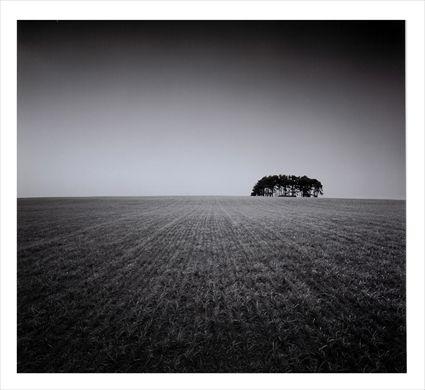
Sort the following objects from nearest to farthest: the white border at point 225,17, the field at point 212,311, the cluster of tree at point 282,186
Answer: the field at point 212,311, the white border at point 225,17, the cluster of tree at point 282,186

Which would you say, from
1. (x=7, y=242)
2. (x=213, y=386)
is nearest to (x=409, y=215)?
(x=213, y=386)

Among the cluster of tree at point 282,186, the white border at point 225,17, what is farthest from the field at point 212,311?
the cluster of tree at point 282,186

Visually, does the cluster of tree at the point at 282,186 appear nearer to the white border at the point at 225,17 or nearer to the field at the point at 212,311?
the field at the point at 212,311

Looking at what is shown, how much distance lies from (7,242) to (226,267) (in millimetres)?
Answer: 5630

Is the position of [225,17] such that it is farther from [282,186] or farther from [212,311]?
[282,186]

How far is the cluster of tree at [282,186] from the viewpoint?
14.7 m

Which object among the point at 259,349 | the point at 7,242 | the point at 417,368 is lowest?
the point at 417,368

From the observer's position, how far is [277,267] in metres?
8.05

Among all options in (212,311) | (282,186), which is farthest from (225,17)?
(282,186)

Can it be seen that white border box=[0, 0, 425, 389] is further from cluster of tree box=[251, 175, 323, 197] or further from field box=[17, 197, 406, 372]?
cluster of tree box=[251, 175, 323, 197]

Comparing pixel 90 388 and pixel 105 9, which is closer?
pixel 90 388

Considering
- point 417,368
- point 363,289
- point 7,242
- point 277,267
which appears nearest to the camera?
→ point 417,368

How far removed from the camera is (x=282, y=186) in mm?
18531

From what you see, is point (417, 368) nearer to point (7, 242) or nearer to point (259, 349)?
point (259, 349)
